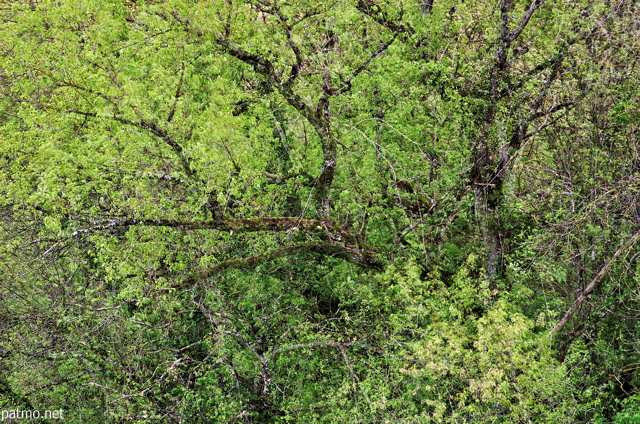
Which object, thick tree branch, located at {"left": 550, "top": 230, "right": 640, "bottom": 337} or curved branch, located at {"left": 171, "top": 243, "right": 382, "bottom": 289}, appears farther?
curved branch, located at {"left": 171, "top": 243, "right": 382, "bottom": 289}

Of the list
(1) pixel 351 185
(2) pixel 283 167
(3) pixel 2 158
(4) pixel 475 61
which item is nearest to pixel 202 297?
(2) pixel 283 167

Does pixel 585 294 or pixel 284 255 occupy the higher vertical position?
pixel 585 294

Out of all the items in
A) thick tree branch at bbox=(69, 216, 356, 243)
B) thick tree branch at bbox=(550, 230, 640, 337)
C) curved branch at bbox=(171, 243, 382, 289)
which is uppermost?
thick tree branch at bbox=(550, 230, 640, 337)

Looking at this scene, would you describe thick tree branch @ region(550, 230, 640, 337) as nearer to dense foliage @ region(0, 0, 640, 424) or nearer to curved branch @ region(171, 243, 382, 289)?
dense foliage @ region(0, 0, 640, 424)

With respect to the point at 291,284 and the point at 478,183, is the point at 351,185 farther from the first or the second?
the point at 291,284

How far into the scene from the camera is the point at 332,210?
12070mm

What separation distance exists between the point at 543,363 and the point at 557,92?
401cm

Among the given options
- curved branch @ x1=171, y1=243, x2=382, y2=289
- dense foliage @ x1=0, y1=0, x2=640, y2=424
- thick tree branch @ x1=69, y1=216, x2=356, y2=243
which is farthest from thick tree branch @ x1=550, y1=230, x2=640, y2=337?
thick tree branch @ x1=69, y1=216, x2=356, y2=243

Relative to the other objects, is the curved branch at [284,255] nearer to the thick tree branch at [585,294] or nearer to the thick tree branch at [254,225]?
the thick tree branch at [254,225]

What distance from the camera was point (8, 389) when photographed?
1252cm

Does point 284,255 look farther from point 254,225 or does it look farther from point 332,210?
point 332,210

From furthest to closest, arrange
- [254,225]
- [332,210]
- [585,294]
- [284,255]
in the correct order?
[332,210] < [284,255] < [254,225] < [585,294]

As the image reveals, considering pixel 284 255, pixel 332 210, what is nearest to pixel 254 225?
pixel 284 255

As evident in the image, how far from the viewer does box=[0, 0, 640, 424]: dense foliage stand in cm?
902
